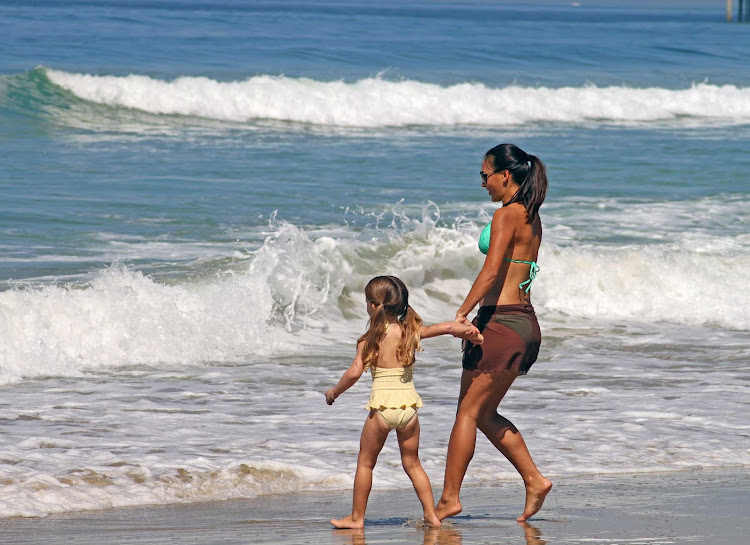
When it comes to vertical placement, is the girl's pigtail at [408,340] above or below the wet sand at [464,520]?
above

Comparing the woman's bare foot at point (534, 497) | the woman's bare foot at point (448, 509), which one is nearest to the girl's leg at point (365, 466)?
the woman's bare foot at point (448, 509)

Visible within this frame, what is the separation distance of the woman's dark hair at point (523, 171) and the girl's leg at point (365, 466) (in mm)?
1118

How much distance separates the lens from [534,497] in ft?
16.9

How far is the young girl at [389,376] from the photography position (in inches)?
190

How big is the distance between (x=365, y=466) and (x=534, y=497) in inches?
31.3

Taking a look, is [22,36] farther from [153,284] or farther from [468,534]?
[468,534]

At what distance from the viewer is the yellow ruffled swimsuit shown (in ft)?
16.0

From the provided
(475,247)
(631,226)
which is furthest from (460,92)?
(475,247)

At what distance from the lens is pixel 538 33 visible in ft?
198

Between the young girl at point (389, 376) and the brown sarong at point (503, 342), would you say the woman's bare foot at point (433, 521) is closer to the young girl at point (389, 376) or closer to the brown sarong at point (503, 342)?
the young girl at point (389, 376)

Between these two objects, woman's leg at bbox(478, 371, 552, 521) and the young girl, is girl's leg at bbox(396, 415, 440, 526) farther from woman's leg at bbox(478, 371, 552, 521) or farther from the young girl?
woman's leg at bbox(478, 371, 552, 521)

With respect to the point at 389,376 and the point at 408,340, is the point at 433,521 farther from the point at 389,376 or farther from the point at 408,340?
the point at 408,340

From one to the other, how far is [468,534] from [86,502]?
1.91 metres

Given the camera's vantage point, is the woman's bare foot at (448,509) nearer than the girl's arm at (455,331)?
No
